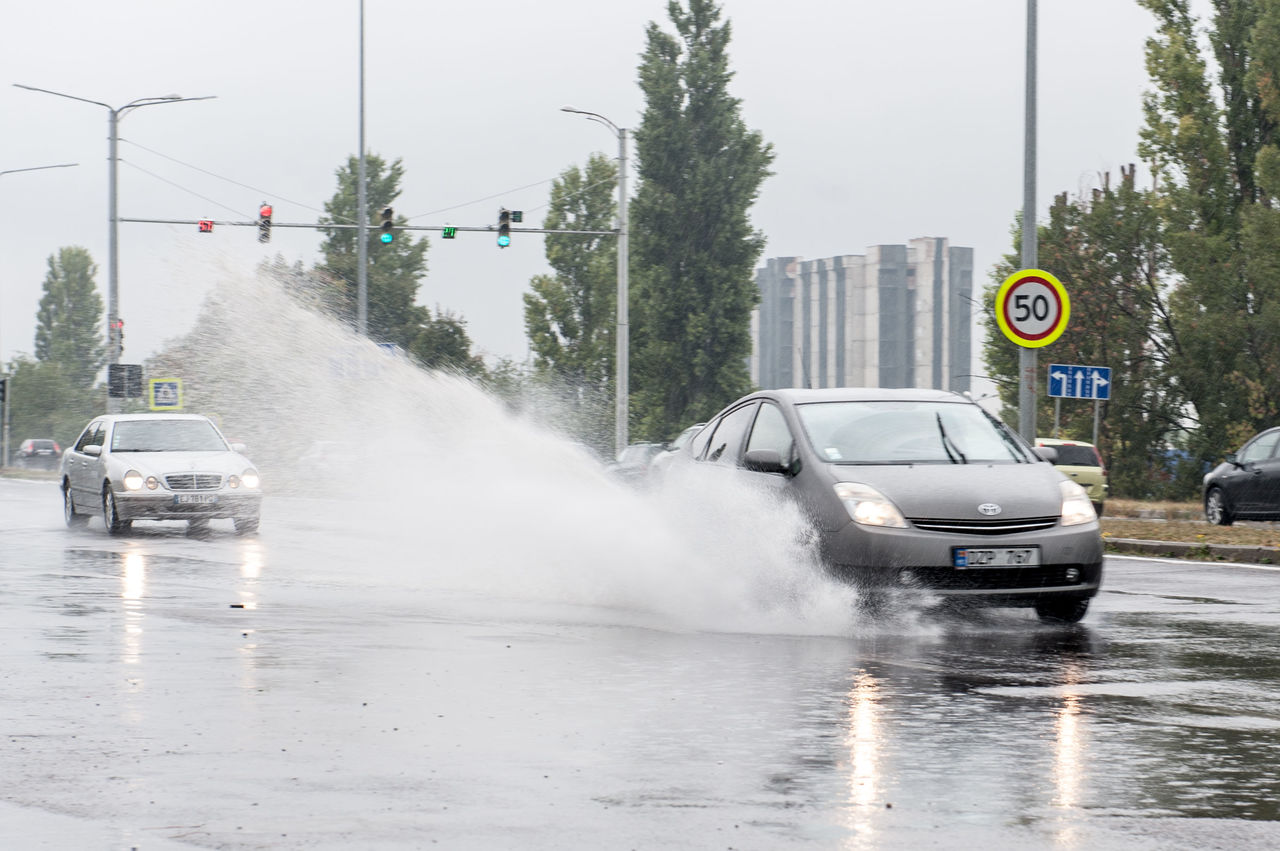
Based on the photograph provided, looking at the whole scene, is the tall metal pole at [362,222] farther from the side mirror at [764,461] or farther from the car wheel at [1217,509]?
the side mirror at [764,461]

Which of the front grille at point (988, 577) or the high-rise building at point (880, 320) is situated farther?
the high-rise building at point (880, 320)

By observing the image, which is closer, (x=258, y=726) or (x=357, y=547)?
(x=258, y=726)

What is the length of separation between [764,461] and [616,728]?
4.29 meters

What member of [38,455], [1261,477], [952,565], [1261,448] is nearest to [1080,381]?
[1261,448]

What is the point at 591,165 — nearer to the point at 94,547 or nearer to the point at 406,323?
the point at 406,323

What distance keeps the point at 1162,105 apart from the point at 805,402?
3516 centimetres

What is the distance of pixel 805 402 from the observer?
12102 millimetres

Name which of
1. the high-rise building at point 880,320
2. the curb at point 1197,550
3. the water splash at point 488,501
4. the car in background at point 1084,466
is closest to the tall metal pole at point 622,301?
the car in background at point 1084,466

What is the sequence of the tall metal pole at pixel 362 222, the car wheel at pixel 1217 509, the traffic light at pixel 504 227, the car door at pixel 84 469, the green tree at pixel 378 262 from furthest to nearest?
the green tree at pixel 378 262 → the tall metal pole at pixel 362 222 → the traffic light at pixel 504 227 → the car wheel at pixel 1217 509 → the car door at pixel 84 469

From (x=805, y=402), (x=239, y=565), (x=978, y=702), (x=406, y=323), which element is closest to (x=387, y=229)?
(x=239, y=565)

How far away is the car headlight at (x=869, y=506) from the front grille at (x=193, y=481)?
12123mm

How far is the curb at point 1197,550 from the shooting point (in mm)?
17297

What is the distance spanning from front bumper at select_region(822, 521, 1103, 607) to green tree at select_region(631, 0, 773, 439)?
158ft

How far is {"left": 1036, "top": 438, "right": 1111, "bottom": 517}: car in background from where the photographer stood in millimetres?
31016
